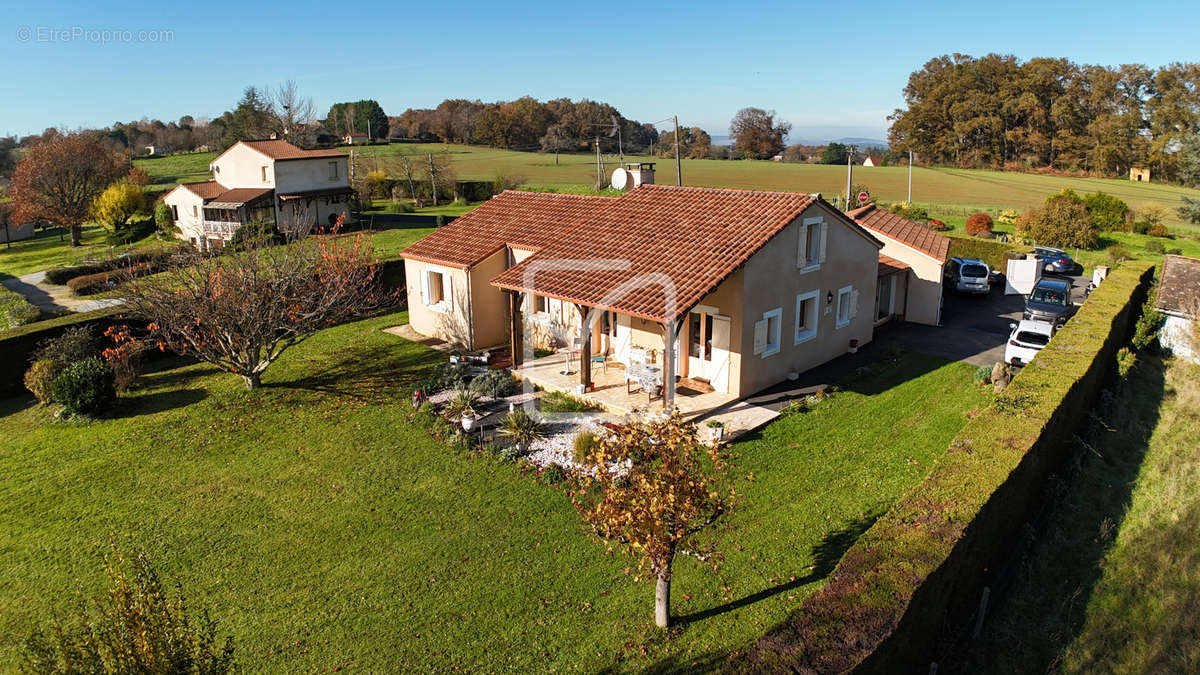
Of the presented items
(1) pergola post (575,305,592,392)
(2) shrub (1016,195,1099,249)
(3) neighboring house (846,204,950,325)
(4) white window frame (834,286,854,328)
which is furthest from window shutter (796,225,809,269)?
(2) shrub (1016,195,1099,249)

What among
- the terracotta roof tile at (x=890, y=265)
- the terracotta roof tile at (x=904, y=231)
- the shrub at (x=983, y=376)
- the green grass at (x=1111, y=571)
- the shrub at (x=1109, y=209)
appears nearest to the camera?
the green grass at (x=1111, y=571)

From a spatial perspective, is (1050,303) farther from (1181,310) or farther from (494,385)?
(494,385)

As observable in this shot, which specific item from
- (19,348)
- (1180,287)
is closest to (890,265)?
(1180,287)

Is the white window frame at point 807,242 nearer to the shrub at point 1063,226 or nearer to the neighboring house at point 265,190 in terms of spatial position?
the shrub at point 1063,226

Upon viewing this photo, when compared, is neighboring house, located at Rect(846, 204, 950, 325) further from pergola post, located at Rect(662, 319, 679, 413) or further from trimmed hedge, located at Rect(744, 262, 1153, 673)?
pergola post, located at Rect(662, 319, 679, 413)

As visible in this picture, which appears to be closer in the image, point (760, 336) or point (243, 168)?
point (760, 336)

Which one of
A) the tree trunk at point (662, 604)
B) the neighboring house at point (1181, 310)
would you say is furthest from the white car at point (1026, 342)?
the tree trunk at point (662, 604)
